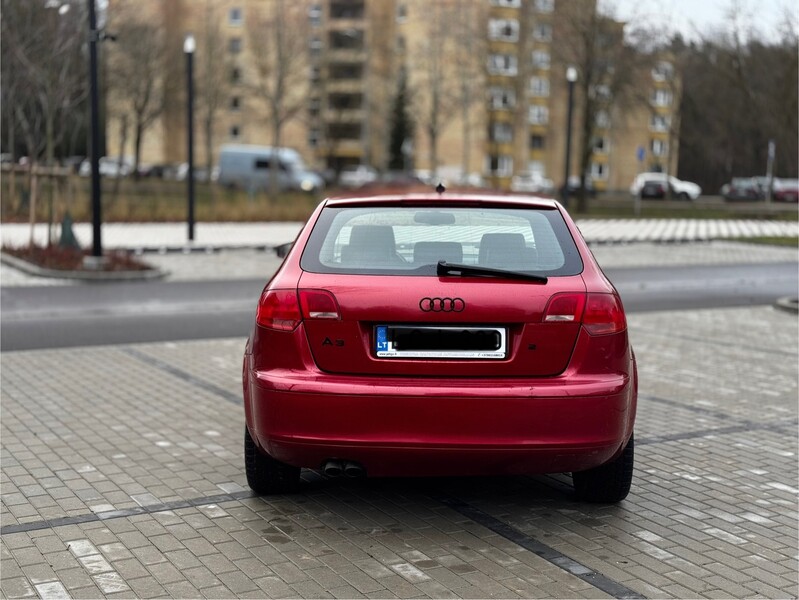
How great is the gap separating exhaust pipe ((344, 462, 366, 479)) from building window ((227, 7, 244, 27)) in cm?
9471

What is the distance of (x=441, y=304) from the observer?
15.0 feet

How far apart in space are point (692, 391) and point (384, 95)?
2848 inches

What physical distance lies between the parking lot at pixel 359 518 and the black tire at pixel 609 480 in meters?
0.06

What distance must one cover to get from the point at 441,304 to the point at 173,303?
9912 mm

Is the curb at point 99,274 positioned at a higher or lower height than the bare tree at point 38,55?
lower

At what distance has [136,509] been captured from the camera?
16.7ft

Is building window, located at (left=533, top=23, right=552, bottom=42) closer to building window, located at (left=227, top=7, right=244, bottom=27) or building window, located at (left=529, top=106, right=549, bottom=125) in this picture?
building window, located at (left=529, top=106, right=549, bottom=125)

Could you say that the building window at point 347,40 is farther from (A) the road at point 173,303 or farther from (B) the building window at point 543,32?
(A) the road at point 173,303

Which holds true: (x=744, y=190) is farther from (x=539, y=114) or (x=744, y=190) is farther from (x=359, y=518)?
(x=359, y=518)

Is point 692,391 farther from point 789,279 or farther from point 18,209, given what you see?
point 18,209

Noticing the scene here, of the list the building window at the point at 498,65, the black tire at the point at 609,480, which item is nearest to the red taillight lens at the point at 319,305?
the black tire at the point at 609,480

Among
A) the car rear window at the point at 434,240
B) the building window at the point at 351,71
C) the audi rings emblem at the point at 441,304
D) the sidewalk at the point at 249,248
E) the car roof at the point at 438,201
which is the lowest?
the sidewalk at the point at 249,248

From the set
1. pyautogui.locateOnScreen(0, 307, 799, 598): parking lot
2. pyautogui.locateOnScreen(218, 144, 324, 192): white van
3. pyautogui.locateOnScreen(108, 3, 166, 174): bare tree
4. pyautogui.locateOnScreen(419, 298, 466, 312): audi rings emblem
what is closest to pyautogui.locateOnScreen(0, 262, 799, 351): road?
pyautogui.locateOnScreen(0, 307, 799, 598): parking lot

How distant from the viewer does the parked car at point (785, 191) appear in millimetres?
59750
